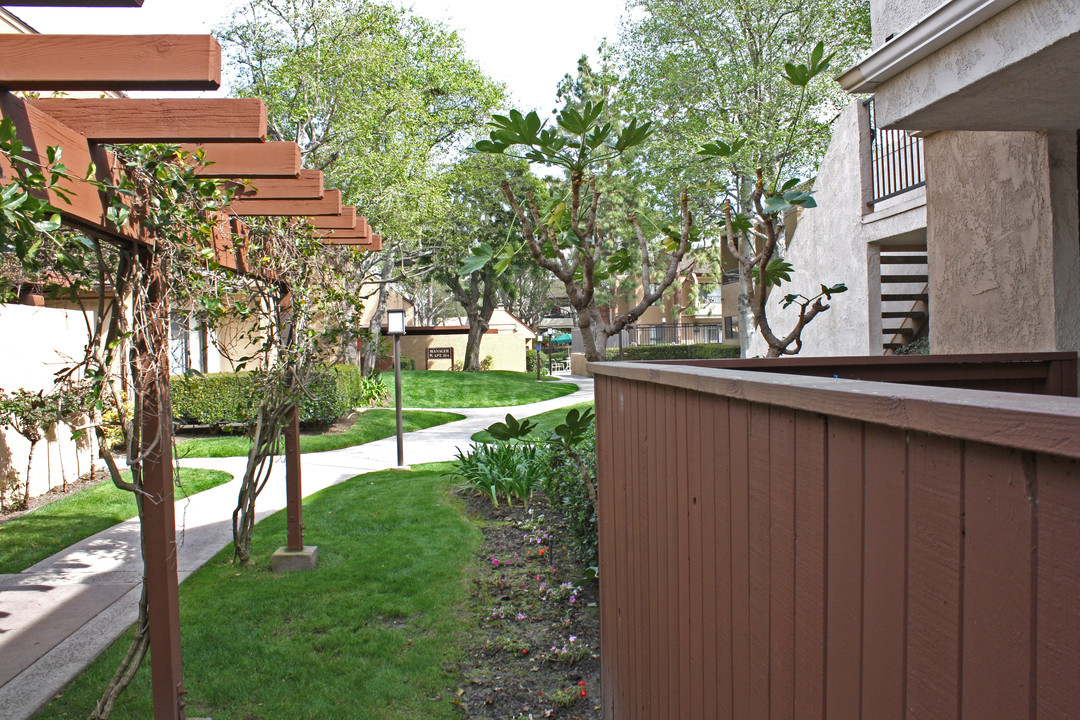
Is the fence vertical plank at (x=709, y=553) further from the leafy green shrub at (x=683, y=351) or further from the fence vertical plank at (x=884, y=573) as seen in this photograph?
the leafy green shrub at (x=683, y=351)

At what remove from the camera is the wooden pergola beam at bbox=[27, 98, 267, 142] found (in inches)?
125

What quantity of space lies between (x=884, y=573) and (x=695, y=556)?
101 cm

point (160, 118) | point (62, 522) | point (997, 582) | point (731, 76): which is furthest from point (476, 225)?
point (997, 582)

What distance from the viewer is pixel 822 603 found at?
1.38 metres

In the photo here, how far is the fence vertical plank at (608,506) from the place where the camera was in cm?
338

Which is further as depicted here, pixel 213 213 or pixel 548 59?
pixel 548 59

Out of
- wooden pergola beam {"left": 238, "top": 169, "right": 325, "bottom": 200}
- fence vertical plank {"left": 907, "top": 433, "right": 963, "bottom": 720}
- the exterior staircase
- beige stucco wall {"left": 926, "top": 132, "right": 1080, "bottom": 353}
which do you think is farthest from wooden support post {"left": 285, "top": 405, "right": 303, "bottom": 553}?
the exterior staircase

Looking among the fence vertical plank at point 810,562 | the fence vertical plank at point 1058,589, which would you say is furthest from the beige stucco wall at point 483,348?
the fence vertical plank at point 1058,589

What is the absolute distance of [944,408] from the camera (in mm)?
995

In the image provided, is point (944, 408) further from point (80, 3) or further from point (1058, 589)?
point (80, 3)

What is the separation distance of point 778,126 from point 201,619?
68.9 feet

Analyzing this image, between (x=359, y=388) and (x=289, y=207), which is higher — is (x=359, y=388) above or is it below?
below

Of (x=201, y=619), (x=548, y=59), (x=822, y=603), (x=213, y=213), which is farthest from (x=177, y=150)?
(x=548, y=59)

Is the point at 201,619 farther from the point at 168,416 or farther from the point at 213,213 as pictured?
the point at 213,213
